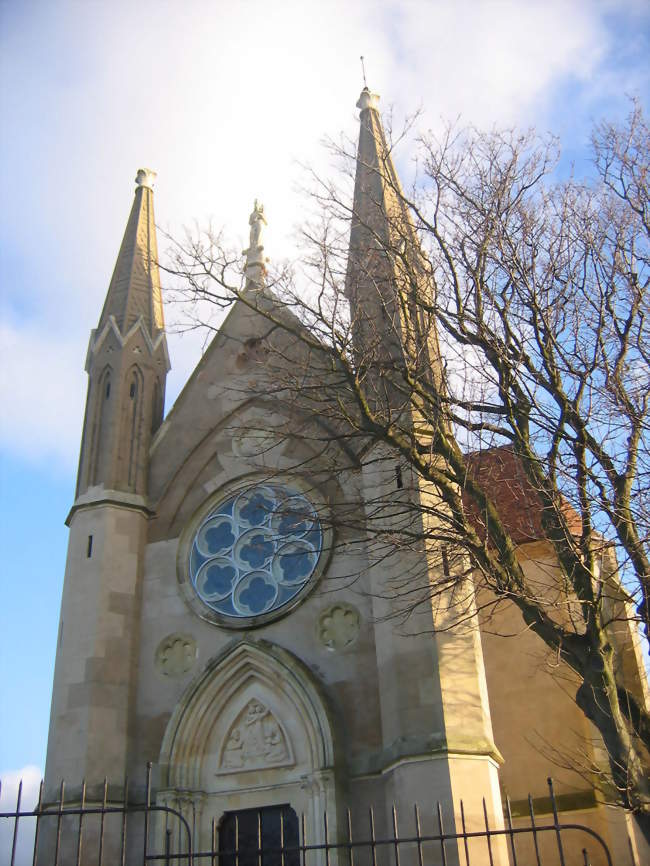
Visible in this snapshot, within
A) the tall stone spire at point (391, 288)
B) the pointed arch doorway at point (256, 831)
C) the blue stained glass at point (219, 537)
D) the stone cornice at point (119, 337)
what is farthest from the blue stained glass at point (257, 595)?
the stone cornice at point (119, 337)

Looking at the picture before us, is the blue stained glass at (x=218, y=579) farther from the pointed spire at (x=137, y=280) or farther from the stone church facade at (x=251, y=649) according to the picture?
the pointed spire at (x=137, y=280)

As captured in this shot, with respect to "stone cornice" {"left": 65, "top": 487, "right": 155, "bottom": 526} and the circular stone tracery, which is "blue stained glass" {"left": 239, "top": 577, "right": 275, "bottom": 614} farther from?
"stone cornice" {"left": 65, "top": 487, "right": 155, "bottom": 526}

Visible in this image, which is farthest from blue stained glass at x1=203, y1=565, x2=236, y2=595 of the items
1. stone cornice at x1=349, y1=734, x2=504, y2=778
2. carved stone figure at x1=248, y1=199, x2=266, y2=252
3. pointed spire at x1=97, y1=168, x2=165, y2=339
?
carved stone figure at x1=248, y1=199, x2=266, y2=252

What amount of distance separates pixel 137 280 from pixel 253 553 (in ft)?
22.2

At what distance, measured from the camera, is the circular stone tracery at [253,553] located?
14430 millimetres

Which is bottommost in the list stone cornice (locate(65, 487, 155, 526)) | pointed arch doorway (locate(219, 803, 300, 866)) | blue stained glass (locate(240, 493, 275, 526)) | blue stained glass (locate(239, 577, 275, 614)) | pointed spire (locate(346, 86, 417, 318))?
pointed arch doorway (locate(219, 803, 300, 866))

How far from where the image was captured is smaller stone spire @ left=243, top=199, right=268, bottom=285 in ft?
61.7

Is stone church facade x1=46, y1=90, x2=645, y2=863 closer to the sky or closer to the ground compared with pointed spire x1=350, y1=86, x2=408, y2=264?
closer to the ground

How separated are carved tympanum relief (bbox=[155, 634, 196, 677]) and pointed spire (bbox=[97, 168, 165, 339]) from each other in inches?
242

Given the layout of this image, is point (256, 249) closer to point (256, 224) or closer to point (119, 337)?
point (256, 224)

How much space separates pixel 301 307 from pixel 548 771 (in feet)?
28.2

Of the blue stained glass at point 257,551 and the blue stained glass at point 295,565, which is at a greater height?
the blue stained glass at point 257,551

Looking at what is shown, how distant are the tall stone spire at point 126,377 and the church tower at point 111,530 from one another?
2 centimetres

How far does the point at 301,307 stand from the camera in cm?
1140
